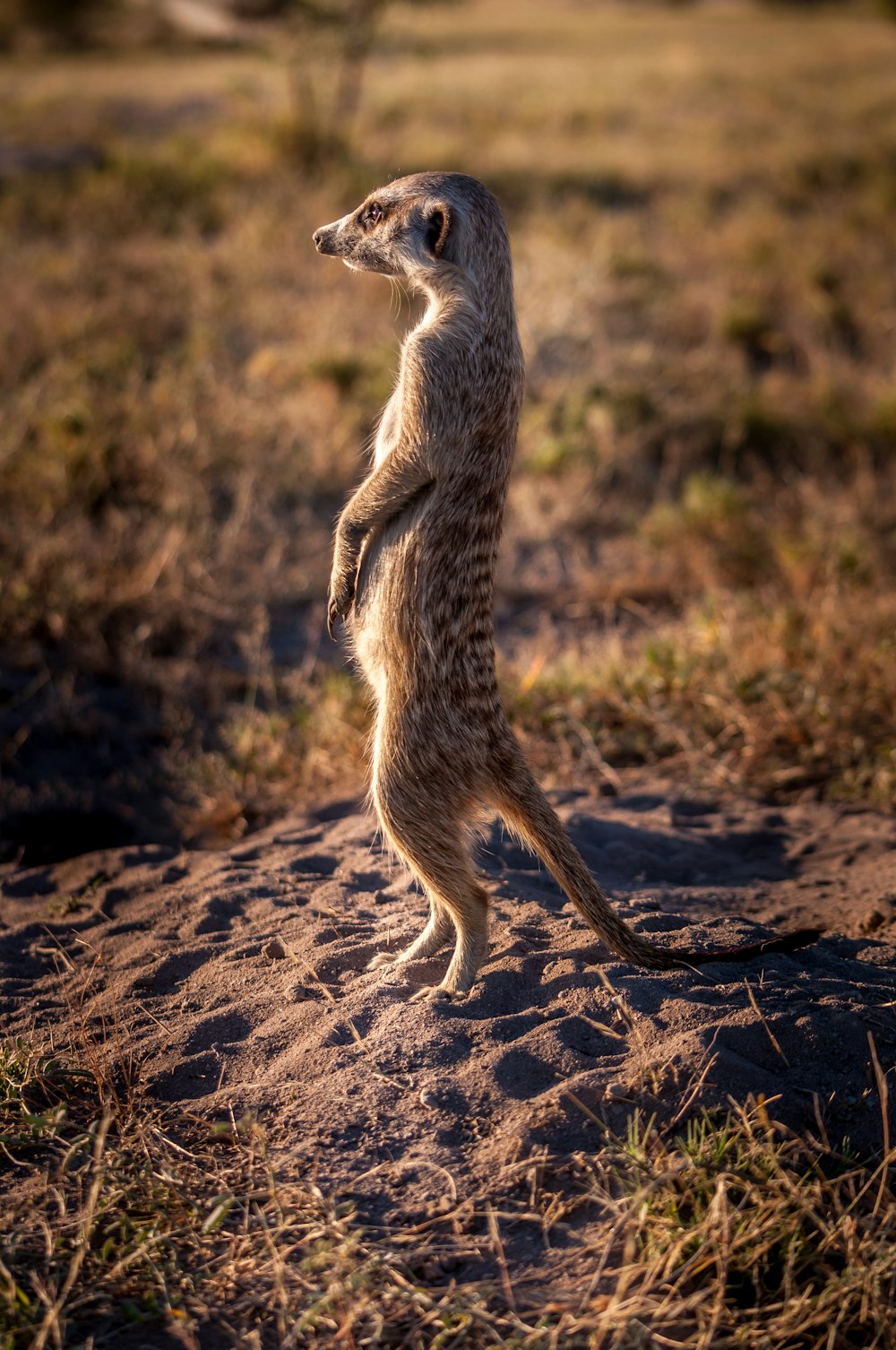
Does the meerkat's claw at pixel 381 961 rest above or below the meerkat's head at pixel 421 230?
below

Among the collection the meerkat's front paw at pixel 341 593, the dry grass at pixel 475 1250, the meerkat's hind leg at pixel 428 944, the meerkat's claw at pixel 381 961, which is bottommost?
the dry grass at pixel 475 1250

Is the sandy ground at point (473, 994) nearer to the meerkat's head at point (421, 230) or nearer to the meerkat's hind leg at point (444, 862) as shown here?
the meerkat's hind leg at point (444, 862)

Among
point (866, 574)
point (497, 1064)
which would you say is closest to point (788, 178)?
point (866, 574)

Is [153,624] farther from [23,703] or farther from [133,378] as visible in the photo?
[133,378]

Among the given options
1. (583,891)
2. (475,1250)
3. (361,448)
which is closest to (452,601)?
(583,891)

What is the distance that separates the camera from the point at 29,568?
5590 millimetres

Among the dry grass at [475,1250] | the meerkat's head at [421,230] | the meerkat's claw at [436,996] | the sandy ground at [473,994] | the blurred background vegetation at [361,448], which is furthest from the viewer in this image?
the blurred background vegetation at [361,448]

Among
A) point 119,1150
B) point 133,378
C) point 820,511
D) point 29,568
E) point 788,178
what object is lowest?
point 119,1150

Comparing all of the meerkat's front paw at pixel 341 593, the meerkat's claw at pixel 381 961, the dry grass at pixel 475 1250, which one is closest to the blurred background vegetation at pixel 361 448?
the meerkat's claw at pixel 381 961

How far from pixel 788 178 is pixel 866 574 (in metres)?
9.33

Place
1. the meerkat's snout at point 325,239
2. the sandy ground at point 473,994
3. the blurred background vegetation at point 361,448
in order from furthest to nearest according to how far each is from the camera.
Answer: the blurred background vegetation at point 361,448, the meerkat's snout at point 325,239, the sandy ground at point 473,994

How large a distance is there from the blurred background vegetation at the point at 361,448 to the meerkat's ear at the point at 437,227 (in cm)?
226

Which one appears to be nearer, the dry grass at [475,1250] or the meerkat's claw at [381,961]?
the dry grass at [475,1250]

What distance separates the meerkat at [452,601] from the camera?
9.67ft
